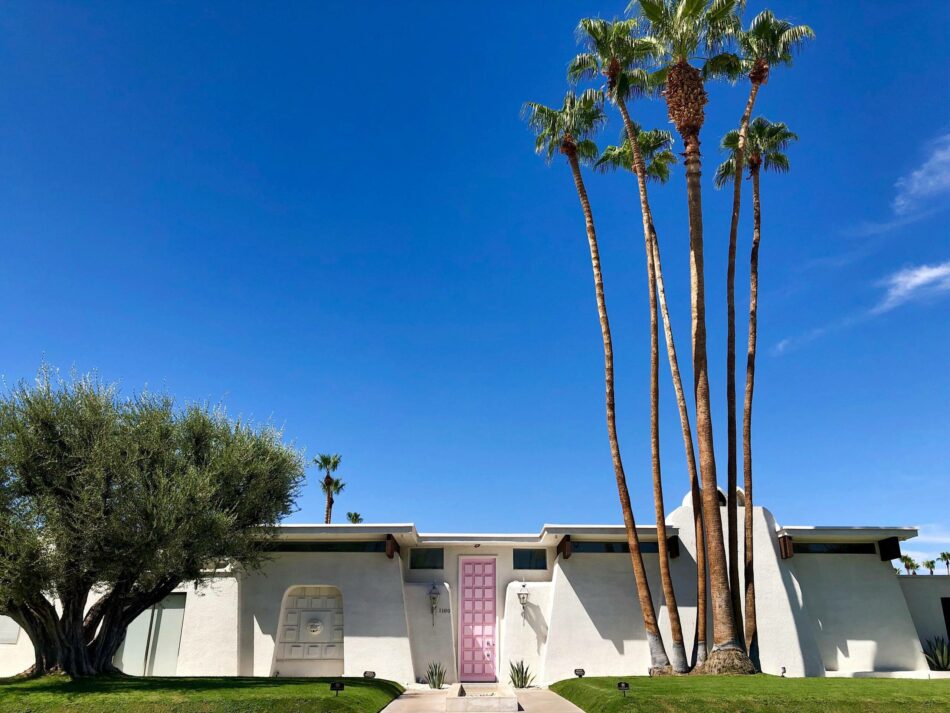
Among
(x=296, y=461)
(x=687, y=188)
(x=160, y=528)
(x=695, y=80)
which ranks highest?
(x=695, y=80)

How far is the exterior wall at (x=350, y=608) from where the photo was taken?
796 inches

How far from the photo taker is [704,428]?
17.7 m

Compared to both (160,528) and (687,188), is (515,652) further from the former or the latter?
(687,188)

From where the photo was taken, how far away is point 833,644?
2112cm

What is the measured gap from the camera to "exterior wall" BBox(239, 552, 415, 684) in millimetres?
20227

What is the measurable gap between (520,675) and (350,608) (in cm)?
532

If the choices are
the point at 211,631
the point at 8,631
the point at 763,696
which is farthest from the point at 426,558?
the point at 8,631

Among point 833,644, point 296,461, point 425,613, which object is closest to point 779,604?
point 833,644

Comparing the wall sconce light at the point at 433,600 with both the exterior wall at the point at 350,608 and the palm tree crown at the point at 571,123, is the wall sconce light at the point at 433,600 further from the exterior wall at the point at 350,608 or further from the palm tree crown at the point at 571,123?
the palm tree crown at the point at 571,123

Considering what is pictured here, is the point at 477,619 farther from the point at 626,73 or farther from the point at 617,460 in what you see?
the point at 626,73

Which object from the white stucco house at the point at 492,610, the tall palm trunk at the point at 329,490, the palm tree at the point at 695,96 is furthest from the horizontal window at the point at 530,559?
the tall palm trunk at the point at 329,490

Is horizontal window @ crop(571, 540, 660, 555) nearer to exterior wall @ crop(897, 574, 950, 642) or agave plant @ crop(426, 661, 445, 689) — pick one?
agave plant @ crop(426, 661, 445, 689)

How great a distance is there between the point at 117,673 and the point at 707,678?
13581 mm

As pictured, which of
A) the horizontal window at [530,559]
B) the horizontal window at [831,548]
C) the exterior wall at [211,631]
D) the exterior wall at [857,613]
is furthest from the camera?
the horizontal window at [530,559]
